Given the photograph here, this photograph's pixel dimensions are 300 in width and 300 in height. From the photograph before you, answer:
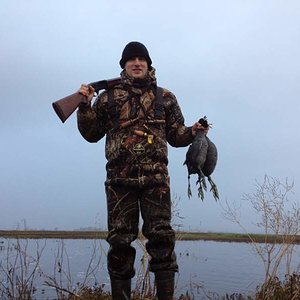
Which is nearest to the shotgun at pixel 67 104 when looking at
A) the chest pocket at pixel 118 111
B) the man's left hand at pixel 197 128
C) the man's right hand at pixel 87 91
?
the man's right hand at pixel 87 91

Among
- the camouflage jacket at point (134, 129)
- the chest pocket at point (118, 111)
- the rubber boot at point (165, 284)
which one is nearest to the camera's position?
the rubber boot at point (165, 284)

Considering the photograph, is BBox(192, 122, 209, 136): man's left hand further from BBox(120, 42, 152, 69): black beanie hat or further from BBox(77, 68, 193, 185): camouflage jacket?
BBox(120, 42, 152, 69): black beanie hat

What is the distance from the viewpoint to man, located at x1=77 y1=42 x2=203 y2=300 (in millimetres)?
3975

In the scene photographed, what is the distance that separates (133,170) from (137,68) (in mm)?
1000

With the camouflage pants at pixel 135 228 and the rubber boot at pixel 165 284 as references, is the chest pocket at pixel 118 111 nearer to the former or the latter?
the camouflage pants at pixel 135 228

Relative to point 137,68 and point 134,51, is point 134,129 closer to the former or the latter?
point 137,68

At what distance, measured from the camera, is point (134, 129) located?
412 cm

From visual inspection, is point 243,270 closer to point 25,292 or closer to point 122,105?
point 25,292

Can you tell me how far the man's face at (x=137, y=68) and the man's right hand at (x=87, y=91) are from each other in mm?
412

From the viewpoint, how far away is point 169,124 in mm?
4395

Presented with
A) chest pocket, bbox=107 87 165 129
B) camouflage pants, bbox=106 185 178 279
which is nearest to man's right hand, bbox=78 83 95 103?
chest pocket, bbox=107 87 165 129

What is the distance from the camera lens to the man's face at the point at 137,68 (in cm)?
426

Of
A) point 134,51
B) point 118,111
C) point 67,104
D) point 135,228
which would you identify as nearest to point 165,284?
point 135,228

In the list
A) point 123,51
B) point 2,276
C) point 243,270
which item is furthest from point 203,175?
point 243,270
